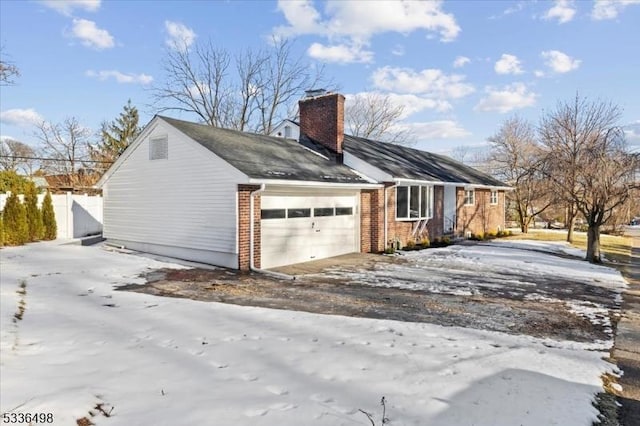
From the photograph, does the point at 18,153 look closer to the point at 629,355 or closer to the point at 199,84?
the point at 199,84

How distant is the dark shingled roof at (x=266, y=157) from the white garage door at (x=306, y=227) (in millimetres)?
693

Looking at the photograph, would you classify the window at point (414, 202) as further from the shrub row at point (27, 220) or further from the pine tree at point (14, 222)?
the pine tree at point (14, 222)

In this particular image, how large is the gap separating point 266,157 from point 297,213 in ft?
6.91

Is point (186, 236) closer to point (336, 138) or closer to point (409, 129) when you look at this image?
point (336, 138)

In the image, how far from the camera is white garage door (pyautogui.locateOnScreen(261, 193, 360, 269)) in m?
11.3

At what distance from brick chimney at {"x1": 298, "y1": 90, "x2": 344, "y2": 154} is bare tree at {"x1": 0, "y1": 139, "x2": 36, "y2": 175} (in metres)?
32.6

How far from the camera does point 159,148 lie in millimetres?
12695

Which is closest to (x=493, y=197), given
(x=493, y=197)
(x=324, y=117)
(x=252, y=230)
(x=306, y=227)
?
(x=493, y=197)

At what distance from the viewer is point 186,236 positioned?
11945 millimetres

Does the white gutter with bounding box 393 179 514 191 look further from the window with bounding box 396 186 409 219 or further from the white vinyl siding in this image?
the white vinyl siding

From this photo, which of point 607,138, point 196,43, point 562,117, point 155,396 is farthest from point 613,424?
point 196,43

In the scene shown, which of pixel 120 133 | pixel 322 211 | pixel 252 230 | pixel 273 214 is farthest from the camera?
pixel 120 133

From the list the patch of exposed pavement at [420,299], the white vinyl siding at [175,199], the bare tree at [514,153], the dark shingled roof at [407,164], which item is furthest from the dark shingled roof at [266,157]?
the bare tree at [514,153]

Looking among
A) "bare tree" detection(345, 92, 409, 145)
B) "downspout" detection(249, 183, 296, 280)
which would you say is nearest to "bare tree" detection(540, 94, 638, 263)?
"downspout" detection(249, 183, 296, 280)
